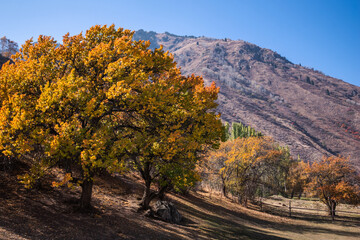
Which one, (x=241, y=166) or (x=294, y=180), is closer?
(x=241, y=166)

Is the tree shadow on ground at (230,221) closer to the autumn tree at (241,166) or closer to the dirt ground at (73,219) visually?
the dirt ground at (73,219)

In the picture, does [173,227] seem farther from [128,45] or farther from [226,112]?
[226,112]

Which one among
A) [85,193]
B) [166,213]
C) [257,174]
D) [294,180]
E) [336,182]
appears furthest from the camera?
[294,180]

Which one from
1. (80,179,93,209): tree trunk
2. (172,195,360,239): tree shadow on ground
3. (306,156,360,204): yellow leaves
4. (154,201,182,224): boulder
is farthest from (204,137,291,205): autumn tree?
(80,179,93,209): tree trunk

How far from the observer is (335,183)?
30906mm

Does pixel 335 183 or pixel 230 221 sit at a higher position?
pixel 335 183

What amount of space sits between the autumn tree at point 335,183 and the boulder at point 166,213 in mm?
23909

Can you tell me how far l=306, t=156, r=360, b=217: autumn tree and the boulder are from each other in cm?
2391

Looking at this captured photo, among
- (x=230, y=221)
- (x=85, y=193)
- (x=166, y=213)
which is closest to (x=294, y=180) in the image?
(x=230, y=221)

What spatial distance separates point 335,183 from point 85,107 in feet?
110

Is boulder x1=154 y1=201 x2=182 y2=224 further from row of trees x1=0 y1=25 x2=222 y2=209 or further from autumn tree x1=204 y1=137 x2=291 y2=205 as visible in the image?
autumn tree x1=204 y1=137 x2=291 y2=205

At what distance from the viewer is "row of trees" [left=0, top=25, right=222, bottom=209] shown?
26.3ft

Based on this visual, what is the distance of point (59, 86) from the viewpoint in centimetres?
807

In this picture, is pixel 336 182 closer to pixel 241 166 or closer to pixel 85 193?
pixel 241 166
